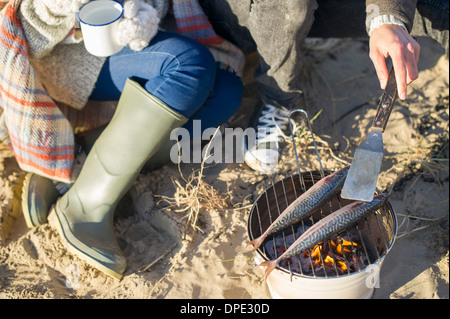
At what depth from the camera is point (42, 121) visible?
91.0 inches

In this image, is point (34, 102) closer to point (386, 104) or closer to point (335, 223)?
point (335, 223)

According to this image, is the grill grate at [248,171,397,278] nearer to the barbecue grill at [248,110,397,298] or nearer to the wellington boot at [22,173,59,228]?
the barbecue grill at [248,110,397,298]

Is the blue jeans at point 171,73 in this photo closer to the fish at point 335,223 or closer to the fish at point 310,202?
the fish at point 310,202

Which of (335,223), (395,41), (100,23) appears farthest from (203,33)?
(335,223)

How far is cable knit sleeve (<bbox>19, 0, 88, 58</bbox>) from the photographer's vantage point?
80.5 inches

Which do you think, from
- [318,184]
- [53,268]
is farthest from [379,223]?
[53,268]

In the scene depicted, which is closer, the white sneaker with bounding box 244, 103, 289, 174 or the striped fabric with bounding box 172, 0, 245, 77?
the striped fabric with bounding box 172, 0, 245, 77

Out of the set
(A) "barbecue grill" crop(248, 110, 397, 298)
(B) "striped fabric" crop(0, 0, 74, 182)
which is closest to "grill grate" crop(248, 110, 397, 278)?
(A) "barbecue grill" crop(248, 110, 397, 298)

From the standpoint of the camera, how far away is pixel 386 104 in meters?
1.93

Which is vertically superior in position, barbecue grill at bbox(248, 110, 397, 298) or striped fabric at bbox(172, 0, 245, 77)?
striped fabric at bbox(172, 0, 245, 77)

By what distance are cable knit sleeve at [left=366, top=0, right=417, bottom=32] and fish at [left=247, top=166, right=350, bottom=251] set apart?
2.37 feet

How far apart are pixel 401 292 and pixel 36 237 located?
1833 mm
